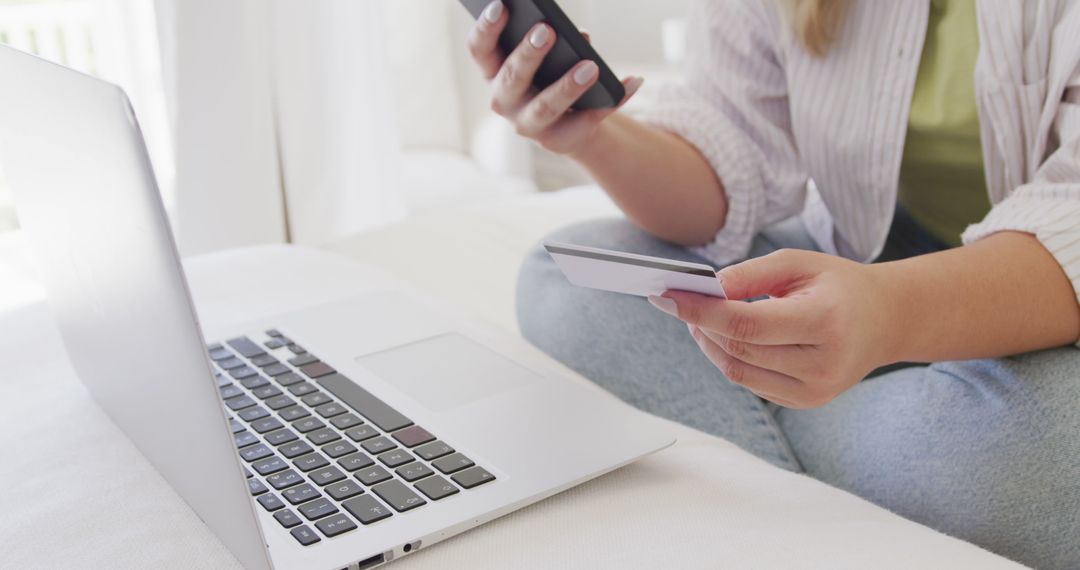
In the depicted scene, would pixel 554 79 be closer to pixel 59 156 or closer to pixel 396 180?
pixel 59 156

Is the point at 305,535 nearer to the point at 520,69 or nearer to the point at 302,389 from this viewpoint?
the point at 302,389

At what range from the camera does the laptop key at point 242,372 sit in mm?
626

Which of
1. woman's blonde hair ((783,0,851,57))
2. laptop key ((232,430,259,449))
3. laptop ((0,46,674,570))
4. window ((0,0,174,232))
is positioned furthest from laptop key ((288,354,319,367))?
window ((0,0,174,232))

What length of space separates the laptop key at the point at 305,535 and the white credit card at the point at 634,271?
16 centimetres

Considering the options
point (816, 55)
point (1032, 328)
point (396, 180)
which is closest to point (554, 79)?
point (816, 55)

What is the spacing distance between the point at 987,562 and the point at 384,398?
13.0 inches

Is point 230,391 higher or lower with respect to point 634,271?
lower

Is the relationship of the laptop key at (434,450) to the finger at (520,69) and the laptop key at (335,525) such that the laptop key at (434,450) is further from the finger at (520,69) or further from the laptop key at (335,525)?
the finger at (520,69)

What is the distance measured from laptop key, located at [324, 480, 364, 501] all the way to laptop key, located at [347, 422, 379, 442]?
5 cm

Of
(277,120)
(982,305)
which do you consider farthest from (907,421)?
(277,120)

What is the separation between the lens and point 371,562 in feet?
1.42

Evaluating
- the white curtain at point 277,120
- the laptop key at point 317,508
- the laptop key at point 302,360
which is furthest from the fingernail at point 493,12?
the white curtain at point 277,120

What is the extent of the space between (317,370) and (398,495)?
18 centimetres

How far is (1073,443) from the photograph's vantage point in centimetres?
54
